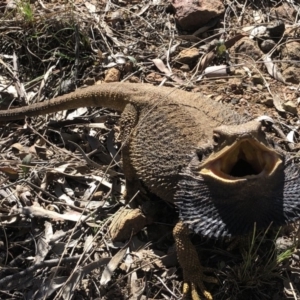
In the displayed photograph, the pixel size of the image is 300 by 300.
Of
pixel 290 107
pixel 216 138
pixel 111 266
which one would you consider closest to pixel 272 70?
pixel 290 107

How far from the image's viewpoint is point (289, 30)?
4.59m

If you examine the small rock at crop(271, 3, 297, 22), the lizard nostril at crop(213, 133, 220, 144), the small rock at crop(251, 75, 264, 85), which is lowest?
the small rock at crop(251, 75, 264, 85)

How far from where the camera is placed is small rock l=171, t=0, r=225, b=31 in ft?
15.0

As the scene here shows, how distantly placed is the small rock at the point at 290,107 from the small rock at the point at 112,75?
1.36 metres

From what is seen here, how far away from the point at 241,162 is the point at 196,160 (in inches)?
10.5

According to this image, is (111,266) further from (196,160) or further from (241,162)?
(241,162)

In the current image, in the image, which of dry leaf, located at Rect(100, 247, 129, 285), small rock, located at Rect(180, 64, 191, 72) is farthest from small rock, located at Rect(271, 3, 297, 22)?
dry leaf, located at Rect(100, 247, 129, 285)

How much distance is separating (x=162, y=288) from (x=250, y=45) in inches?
87.3

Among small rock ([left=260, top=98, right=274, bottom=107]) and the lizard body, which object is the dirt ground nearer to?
small rock ([left=260, top=98, right=274, bottom=107])

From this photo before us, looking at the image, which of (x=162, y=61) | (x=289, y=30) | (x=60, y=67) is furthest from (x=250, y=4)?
(x=60, y=67)

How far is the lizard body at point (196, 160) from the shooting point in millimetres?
2807

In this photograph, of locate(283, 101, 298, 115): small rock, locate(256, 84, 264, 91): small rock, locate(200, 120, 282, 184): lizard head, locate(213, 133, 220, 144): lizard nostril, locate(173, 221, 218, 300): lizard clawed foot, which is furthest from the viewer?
locate(256, 84, 264, 91): small rock

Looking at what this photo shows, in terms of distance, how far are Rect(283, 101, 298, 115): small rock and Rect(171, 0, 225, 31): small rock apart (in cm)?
107

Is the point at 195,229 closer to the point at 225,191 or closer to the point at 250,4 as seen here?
the point at 225,191
